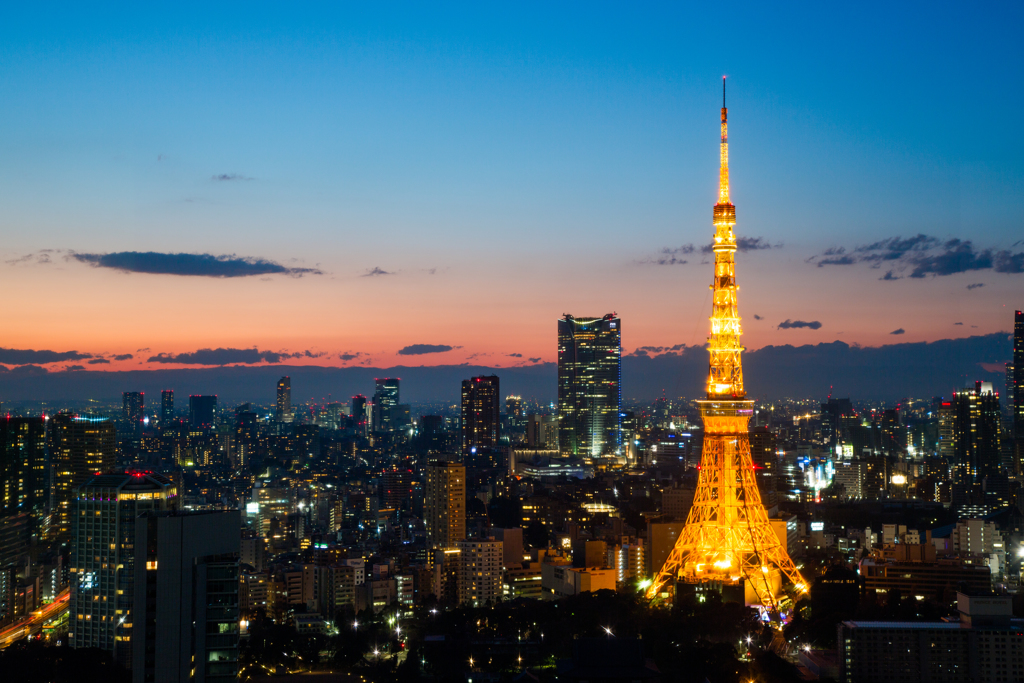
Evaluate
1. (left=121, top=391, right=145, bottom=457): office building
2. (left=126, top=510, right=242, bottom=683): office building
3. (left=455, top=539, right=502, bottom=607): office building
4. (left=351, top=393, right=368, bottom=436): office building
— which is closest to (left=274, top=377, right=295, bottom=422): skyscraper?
(left=351, top=393, right=368, bottom=436): office building

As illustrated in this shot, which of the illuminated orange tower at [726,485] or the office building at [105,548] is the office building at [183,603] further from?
the illuminated orange tower at [726,485]

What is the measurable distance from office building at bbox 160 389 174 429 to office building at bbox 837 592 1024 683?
37.3 meters

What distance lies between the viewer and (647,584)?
19031 millimetres

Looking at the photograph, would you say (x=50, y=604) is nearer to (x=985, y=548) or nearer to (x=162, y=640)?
(x=162, y=640)

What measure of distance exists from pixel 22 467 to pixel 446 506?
402 inches

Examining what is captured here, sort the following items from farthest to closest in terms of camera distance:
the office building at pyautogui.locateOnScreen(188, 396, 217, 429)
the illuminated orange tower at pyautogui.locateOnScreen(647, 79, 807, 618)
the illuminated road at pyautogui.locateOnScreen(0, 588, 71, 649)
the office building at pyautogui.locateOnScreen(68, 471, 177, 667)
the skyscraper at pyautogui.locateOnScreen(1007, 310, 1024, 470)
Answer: the office building at pyautogui.locateOnScreen(188, 396, 217, 429)
the skyscraper at pyautogui.locateOnScreen(1007, 310, 1024, 470)
the illuminated road at pyautogui.locateOnScreen(0, 588, 71, 649)
the illuminated orange tower at pyautogui.locateOnScreen(647, 79, 807, 618)
the office building at pyautogui.locateOnScreen(68, 471, 177, 667)

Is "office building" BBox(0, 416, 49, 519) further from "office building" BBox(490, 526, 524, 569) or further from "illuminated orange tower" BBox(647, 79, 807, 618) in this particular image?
"illuminated orange tower" BBox(647, 79, 807, 618)

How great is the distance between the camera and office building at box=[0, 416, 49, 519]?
24.7 m

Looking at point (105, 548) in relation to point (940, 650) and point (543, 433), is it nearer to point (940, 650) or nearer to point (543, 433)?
point (940, 650)

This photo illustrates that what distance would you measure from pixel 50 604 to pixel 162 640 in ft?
49.0

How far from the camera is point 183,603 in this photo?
25.3ft

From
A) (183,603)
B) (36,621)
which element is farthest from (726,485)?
(36,621)

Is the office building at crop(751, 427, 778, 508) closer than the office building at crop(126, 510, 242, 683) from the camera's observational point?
No

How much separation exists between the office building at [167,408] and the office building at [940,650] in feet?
122
